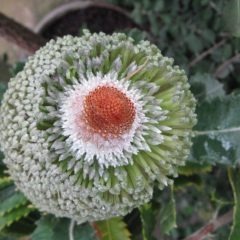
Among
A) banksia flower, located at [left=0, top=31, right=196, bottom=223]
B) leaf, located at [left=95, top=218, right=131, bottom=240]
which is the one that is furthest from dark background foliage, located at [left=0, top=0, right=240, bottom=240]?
banksia flower, located at [left=0, top=31, right=196, bottom=223]

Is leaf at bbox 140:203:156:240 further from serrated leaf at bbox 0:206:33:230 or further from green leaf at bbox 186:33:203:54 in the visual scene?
green leaf at bbox 186:33:203:54

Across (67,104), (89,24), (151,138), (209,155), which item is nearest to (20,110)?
(67,104)

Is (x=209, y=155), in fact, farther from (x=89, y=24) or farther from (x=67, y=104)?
(x=89, y=24)

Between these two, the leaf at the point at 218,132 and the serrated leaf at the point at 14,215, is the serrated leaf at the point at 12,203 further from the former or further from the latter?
the leaf at the point at 218,132

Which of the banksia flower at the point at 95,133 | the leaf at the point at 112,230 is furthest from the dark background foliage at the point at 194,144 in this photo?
the banksia flower at the point at 95,133

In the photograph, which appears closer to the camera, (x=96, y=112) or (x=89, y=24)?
(x=96, y=112)

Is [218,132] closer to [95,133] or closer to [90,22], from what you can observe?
[95,133]
